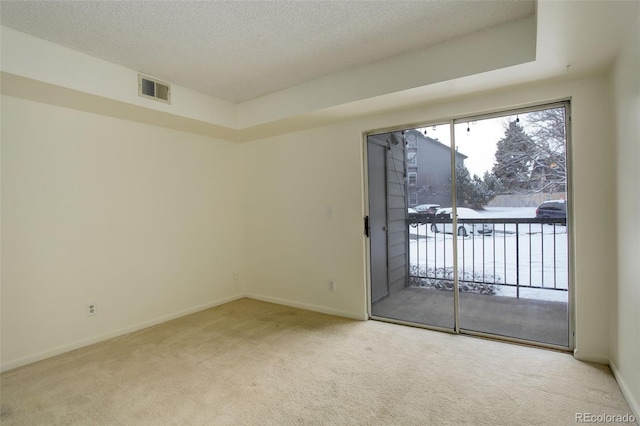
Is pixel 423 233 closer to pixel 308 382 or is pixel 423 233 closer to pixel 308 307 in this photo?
pixel 308 307

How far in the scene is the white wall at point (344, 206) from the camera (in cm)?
248

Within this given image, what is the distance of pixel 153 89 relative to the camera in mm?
3186

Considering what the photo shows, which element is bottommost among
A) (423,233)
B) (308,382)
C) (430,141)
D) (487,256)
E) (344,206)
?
(308,382)

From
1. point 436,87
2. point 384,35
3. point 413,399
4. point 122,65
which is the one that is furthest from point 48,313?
point 436,87

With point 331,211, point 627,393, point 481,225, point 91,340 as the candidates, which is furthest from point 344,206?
point 91,340

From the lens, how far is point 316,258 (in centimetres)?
399

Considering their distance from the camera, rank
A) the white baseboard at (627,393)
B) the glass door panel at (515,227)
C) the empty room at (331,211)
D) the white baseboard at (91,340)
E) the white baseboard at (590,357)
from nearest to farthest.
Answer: the white baseboard at (627,393), the empty room at (331,211), the white baseboard at (590,357), the white baseboard at (91,340), the glass door panel at (515,227)

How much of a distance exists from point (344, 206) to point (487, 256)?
160 centimetres

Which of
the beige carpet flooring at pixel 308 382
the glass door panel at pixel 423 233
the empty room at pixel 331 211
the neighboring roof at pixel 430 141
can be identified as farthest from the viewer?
the glass door panel at pixel 423 233

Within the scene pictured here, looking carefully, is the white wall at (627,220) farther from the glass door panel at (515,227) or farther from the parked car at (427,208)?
the parked car at (427,208)

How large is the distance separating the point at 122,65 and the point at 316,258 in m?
2.79

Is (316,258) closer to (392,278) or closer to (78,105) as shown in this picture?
(392,278)

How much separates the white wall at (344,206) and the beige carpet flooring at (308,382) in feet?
2.07

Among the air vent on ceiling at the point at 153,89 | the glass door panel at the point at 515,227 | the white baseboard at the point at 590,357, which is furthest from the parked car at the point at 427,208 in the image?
the air vent on ceiling at the point at 153,89
